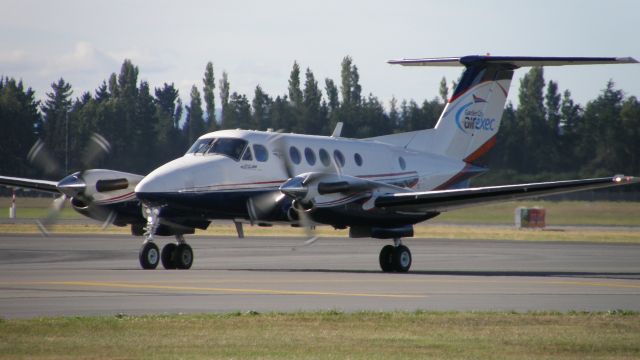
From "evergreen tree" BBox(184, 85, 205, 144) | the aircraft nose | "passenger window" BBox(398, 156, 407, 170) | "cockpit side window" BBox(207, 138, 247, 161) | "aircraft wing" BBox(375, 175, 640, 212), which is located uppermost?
"evergreen tree" BBox(184, 85, 205, 144)

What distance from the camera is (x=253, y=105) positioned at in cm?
7294

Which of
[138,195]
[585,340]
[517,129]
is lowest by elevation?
[585,340]

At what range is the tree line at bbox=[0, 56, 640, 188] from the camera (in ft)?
213

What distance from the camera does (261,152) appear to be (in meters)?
→ 25.1

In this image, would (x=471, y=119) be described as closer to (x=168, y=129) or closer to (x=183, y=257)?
(x=183, y=257)

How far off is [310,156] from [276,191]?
1602 millimetres

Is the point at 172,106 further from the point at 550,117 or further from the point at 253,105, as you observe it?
the point at 550,117

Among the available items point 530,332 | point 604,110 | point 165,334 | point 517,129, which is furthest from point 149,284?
point 517,129

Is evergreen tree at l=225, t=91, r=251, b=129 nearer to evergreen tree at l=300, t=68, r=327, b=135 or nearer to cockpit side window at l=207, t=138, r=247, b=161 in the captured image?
evergreen tree at l=300, t=68, r=327, b=135

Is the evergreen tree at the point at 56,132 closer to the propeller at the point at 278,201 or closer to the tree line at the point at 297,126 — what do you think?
the tree line at the point at 297,126

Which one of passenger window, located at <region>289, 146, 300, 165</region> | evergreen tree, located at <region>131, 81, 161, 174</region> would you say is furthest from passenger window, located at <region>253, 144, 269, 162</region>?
evergreen tree, located at <region>131, 81, 161, 174</region>

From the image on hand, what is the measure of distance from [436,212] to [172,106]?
67.8 metres

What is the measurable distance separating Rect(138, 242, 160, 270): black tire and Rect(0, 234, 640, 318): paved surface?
24cm

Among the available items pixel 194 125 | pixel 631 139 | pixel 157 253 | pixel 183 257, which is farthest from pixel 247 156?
pixel 631 139
